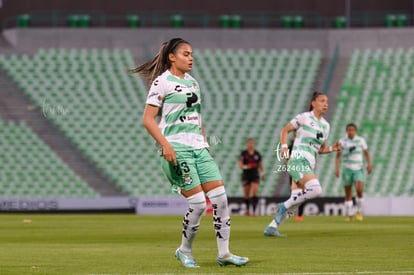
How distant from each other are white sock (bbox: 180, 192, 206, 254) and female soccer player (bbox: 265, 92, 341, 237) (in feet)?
21.2

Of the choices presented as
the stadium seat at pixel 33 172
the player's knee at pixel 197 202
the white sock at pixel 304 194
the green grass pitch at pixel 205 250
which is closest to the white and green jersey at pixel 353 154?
the green grass pitch at pixel 205 250

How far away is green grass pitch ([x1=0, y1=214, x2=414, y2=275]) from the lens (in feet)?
37.8

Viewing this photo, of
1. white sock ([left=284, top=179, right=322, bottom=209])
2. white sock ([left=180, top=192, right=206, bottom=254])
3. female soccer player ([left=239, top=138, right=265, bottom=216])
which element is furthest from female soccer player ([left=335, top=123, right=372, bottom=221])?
white sock ([left=180, top=192, right=206, bottom=254])

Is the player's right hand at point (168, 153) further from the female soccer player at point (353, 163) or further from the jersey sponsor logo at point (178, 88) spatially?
the female soccer player at point (353, 163)

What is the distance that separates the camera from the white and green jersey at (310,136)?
62.6 feet

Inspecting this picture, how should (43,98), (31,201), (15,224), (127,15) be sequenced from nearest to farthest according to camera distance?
(15,224)
(31,201)
(43,98)
(127,15)

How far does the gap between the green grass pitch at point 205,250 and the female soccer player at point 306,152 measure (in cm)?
49

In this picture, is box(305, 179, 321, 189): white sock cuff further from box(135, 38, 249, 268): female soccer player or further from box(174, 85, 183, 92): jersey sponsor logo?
box(174, 85, 183, 92): jersey sponsor logo

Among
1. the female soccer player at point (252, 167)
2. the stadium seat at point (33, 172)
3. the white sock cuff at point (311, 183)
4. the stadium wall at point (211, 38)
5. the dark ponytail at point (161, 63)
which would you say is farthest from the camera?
the stadium wall at point (211, 38)

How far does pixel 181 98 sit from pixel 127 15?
31828 mm

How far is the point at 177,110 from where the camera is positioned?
11672 millimetres

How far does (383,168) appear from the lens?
37.4m

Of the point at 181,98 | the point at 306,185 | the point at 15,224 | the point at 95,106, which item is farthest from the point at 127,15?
the point at 181,98

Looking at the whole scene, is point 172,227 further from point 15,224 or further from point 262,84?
point 262,84
